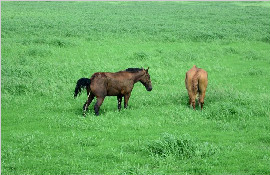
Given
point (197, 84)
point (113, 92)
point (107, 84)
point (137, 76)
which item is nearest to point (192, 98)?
point (197, 84)

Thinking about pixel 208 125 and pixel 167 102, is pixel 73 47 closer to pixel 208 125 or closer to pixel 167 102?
pixel 167 102

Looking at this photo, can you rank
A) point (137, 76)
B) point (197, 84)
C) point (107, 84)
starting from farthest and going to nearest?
point (137, 76) → point (197, 84) → point (107, 84)

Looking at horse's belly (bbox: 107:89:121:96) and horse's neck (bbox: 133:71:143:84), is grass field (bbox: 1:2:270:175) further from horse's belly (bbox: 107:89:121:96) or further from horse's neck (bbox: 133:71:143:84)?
horse's neck (bbox: 133:71:143:84)

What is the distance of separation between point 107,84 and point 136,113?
1199 millimetres

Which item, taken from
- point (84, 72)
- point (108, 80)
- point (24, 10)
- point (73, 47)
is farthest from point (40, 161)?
point (24, 10)

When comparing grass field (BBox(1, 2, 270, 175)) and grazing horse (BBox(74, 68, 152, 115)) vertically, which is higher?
grazing horse (BBox(74, 68, 152, 115))

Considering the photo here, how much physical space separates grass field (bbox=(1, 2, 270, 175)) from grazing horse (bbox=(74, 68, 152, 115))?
521 mm

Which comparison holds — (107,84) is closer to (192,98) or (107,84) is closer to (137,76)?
(137,76)

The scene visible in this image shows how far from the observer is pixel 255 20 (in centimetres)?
4322

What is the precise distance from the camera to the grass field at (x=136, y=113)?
9.55 m

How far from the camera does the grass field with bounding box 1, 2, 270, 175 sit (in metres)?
9.55

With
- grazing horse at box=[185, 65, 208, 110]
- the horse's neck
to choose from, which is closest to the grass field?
grazing horse at box=[185, 65, 208, 110]

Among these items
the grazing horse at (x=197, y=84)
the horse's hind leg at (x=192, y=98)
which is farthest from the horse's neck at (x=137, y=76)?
the horse's hind leg at (x=192, y=98)

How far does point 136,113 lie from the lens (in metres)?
13.7
